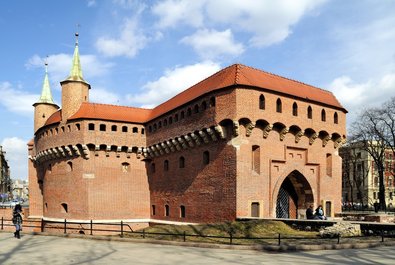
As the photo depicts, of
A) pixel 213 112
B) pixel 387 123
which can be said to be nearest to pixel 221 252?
pixel 213 112

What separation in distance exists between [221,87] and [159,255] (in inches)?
484

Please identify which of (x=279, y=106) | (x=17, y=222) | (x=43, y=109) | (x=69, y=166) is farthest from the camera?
(x=43, y=109)

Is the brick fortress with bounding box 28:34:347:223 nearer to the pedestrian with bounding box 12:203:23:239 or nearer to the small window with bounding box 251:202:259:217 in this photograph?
the small window with bounding box 251:202:259:217

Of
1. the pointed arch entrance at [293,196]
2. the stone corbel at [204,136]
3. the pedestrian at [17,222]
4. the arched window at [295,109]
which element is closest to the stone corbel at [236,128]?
the stone corbel at [204,136]

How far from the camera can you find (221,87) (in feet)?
73.4

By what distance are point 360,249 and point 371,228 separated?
4.39 meters

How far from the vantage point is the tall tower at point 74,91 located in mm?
32188

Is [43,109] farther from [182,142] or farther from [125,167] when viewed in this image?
[182,142]

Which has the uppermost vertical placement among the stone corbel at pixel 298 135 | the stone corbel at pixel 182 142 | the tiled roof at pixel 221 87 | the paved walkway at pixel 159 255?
the tiled roof at pixel 221 87

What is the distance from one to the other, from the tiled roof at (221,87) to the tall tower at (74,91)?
2.41 ft

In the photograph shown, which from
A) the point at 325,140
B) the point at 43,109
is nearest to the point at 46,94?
the point at 43,109

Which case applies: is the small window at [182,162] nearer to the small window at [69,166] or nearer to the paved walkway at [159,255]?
the small window at [69,166]

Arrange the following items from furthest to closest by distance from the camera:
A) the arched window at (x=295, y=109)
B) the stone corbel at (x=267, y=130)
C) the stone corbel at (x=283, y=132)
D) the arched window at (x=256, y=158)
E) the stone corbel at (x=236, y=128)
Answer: the arched window at (x=295, y=109), the stone corbel at (x=283, y=132), the stone corbel at (x=267, y=130), the arched window at (x=256, y=158), the stone corbel at (x=236, y=128)

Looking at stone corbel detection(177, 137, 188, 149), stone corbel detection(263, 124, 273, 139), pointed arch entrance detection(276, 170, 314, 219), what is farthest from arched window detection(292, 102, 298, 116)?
stone corbel detection(177, 137, 188, 149)
